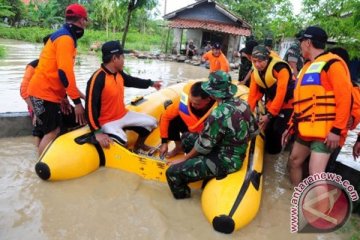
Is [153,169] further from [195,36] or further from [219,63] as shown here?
[195,36]

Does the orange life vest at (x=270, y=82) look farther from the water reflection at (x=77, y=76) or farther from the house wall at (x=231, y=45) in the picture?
the house wall at (x=231, y=45)

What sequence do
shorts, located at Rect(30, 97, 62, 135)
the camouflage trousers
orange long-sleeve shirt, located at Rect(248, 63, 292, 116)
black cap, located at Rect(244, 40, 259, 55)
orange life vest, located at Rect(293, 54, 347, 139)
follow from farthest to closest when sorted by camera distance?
black cap, located at Rect(244, 40, 259, 55) < orange long-sleeve shirt, located at Rect(248, 63, 292, 116) < shorts, located at Rect(30, 97, 62, 135) < the camouflage trousers < orange life vest, located at Rect(293, 54, 347, 139)

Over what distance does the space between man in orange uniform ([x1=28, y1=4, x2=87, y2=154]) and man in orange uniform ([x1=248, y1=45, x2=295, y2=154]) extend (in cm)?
203

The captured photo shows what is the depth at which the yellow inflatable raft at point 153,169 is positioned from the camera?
2.89 metres

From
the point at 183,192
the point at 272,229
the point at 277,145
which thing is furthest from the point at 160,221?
the point at 277,145

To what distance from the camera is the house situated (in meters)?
19.7

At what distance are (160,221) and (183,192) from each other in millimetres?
442

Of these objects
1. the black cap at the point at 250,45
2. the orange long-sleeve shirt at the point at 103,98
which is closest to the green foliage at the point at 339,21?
the black cap at the point at 250,45

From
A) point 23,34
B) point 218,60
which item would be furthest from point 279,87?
point 23,34

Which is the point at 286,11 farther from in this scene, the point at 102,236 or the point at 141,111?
the point at 102,236

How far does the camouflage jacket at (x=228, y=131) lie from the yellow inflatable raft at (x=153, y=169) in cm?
23

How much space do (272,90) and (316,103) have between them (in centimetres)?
118

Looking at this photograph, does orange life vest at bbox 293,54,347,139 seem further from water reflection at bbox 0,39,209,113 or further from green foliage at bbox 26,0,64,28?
green foliage at bbox 26,0,64,28

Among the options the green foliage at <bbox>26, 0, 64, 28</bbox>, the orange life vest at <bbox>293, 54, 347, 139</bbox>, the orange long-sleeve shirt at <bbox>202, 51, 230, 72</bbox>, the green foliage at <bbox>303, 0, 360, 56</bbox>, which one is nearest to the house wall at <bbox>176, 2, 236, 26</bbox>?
the green foliage at <bbox>26, 0, 64, 28</bbox>
